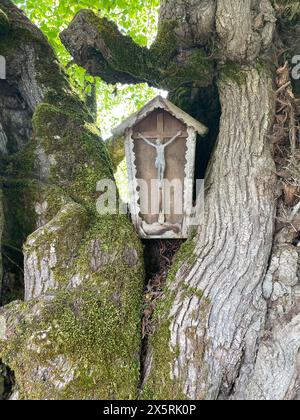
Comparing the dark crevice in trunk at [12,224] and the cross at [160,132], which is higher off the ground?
the cross at [160,132]

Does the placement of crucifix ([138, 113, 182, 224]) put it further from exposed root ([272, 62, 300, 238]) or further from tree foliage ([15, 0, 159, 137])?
tree foliage ([15, 0, 159, 137])

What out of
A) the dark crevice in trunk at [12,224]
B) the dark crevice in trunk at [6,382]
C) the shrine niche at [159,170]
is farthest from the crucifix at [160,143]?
the dark crevice in trunk at [6,382]

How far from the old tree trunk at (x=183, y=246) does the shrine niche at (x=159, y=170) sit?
22 cm

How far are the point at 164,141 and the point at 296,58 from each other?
161 centimetres

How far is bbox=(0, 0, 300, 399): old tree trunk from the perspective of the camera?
8.51 feet

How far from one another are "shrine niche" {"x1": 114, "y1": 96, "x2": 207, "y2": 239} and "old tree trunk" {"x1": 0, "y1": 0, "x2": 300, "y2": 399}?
0.73 ft

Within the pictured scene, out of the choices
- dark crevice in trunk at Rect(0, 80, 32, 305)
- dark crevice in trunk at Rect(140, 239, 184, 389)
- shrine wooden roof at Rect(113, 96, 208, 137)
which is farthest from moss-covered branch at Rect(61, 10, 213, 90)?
dark crevice in trunk at Rect(140, 239, 184, 389)

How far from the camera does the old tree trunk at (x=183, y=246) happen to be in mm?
2594

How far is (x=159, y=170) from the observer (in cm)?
349

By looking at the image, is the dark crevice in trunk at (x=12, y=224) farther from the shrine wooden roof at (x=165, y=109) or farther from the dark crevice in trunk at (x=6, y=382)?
the shrine wooden roof at (x=165, y=109)

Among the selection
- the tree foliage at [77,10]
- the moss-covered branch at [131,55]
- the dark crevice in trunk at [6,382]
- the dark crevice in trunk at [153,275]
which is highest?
the tree foliage at [77,10]

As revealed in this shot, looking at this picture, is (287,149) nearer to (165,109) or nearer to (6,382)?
Answer: (165,109)

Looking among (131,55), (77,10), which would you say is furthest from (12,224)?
(77,10)

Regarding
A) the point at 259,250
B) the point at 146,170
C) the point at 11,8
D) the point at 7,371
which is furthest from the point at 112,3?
the point at 7,371
